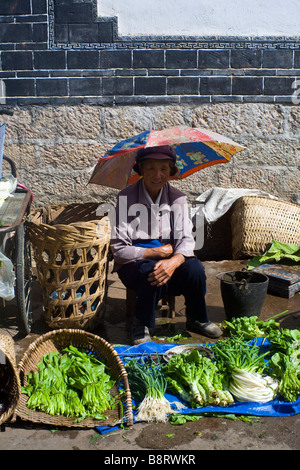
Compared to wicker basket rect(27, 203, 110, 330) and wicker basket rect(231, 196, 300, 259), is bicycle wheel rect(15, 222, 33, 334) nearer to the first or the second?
wicker basket rect(27, 203, 110, 330)

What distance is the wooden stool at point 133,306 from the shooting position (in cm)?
432

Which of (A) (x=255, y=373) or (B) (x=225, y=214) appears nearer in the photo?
(A) (x=255, y=373)

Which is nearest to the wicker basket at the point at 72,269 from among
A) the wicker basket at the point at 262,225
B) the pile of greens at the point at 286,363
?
the pile of greens at the point at 286,363

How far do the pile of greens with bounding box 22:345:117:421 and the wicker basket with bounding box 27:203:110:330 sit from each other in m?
0.78

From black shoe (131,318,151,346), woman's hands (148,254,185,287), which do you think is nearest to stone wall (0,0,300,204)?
woman's hands (148,254,185,287)

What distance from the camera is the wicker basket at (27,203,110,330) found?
148 inches

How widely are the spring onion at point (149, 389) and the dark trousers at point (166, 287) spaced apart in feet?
2.02

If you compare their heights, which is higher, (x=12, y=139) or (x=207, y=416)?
(x=12, y=139)

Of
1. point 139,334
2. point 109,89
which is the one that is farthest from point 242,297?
point 109,89

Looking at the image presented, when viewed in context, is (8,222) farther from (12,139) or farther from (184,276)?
(12,139)

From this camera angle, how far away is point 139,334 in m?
3.90

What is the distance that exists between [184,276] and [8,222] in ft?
4.66

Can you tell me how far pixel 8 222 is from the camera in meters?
3.54

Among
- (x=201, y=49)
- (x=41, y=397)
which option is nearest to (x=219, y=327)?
(x=41, y=397)
